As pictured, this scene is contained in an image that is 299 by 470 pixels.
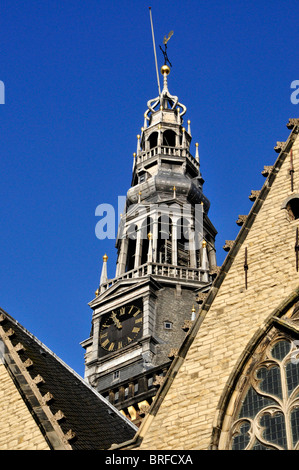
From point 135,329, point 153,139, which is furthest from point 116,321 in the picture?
point 153,139

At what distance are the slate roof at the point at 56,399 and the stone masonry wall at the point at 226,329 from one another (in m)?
1.74

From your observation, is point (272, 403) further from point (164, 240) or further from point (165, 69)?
point (165, 69)

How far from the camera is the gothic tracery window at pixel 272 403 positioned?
48.9ft

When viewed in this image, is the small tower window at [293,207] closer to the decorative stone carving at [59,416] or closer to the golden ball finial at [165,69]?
the decorative stone carving at [59,416]

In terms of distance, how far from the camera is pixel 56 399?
62.6 ft

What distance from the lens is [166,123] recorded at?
162 feet

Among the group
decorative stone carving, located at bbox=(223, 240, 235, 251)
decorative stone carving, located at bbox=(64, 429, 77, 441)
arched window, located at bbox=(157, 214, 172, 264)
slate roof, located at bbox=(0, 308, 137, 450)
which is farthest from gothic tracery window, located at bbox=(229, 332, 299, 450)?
arched window, located at bbox=(157, 214, 172, 264)

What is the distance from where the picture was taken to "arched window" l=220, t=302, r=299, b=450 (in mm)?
14945

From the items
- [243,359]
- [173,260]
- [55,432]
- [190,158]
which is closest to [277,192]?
[243,359]

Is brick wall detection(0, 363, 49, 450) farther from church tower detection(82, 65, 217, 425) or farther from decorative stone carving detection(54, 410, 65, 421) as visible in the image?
church tower detection(82, 65, 217, 425)

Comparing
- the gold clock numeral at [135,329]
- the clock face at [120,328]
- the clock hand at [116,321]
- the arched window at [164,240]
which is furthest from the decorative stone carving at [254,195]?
the arched window at [164,240]

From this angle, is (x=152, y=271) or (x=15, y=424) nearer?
(x=15, y=424)

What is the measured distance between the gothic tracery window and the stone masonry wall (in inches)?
15.4

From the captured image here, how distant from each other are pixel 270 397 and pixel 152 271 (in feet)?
83.5
